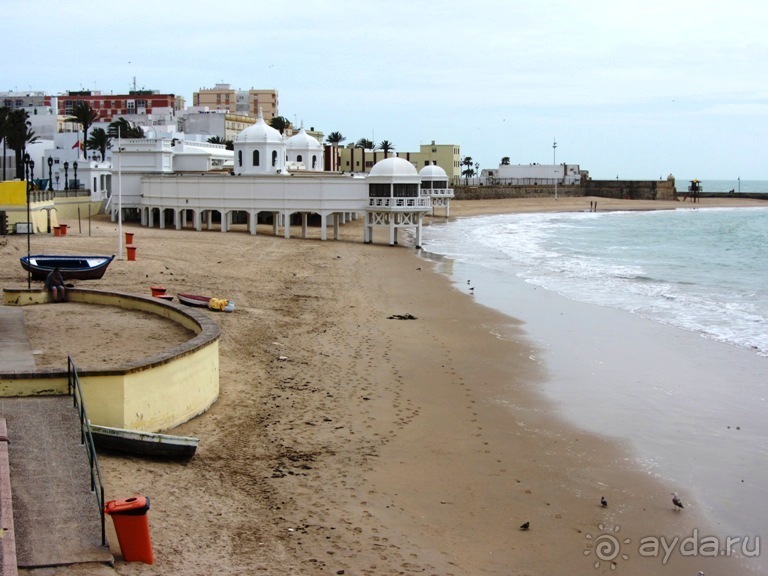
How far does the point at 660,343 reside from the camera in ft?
69.4

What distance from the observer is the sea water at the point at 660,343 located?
12.7 meters

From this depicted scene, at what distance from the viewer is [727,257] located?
150ft

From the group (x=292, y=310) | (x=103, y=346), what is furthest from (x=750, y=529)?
(x=292, y=310)

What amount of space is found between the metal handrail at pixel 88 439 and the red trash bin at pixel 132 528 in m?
0.14

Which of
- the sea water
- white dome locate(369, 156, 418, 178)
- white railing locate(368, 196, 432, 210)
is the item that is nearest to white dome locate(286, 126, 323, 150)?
the sea water

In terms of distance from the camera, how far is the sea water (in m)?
12.7

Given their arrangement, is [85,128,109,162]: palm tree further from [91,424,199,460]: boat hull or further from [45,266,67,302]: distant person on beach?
[91,424,199,460]: boat hull

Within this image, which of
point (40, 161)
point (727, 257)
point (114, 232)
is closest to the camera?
point (114, 232)

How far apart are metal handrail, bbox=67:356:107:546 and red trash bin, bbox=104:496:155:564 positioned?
14 cm

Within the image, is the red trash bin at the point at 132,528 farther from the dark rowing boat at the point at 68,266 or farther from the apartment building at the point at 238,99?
the apartment building at the point at 238,99

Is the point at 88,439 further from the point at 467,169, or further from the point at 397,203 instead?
the point at 467,169

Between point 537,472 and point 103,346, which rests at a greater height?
Answer: point 103,346

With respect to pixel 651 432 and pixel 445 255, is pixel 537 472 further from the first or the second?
pixel 445 255

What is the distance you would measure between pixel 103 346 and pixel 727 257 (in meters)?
38.4
